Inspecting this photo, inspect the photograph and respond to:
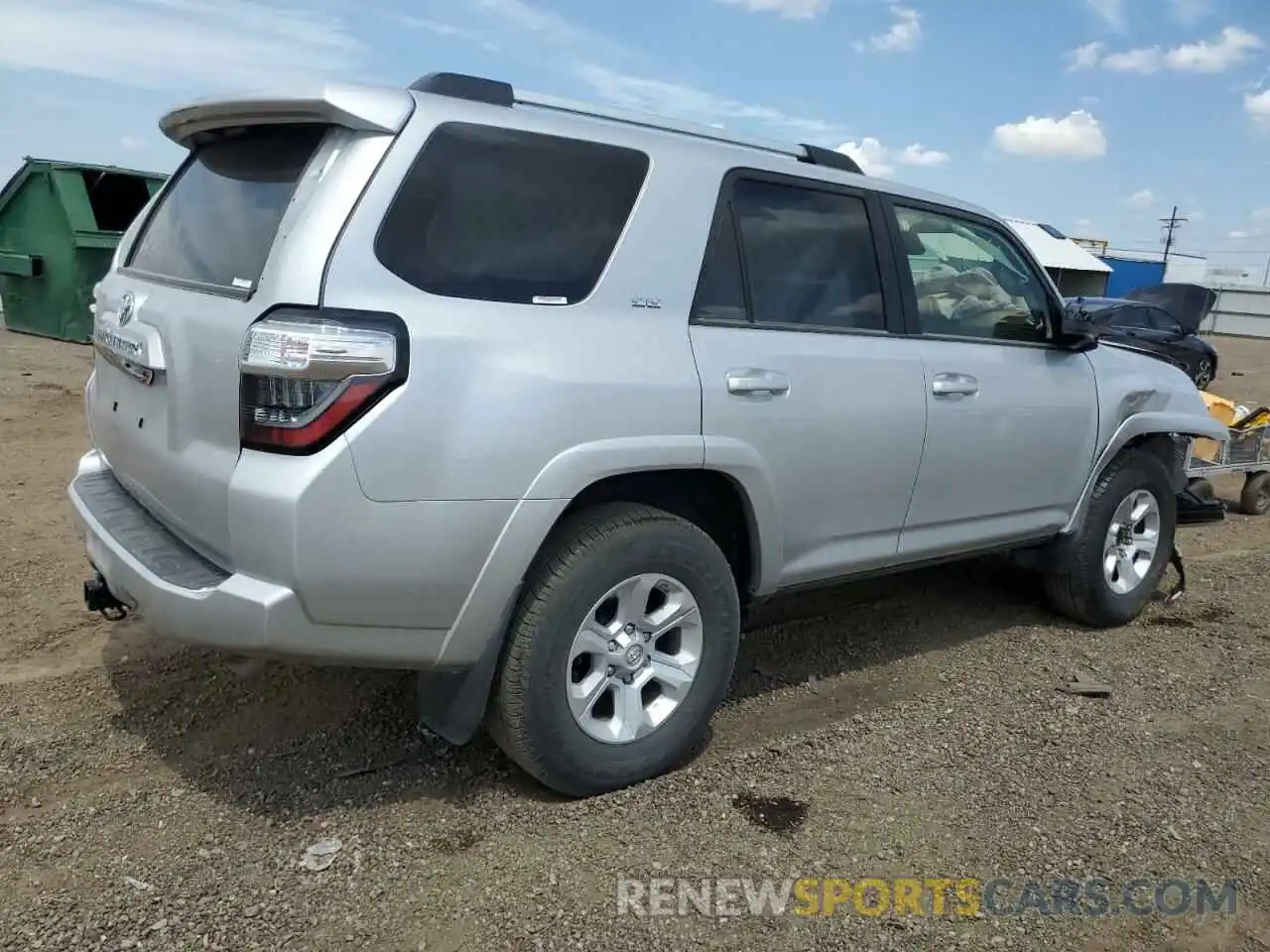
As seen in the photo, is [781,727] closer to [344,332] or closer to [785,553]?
[785,553]

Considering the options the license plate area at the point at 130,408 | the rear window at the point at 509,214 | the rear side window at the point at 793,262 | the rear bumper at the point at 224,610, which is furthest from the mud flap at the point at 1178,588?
the license plate area at the point at 130,408

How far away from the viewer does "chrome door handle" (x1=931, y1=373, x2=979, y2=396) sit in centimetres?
372

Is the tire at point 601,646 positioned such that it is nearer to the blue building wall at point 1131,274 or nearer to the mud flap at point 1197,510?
the mud flap at point 1197,510

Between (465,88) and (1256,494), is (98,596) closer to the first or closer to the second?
(465,88)

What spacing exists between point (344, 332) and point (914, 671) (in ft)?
9.35

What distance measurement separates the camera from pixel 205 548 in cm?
267

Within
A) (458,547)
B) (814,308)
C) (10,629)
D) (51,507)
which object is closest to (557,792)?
(458,547)

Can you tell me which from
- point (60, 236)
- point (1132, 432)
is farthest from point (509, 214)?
point (60, 236)

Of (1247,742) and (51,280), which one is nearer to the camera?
(1247,742)

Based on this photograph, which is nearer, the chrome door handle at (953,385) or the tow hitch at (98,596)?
the tow hitch at (98,596)

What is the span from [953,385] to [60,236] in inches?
455

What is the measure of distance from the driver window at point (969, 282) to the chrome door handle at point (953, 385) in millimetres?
186

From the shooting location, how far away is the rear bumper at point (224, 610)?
8.09ft

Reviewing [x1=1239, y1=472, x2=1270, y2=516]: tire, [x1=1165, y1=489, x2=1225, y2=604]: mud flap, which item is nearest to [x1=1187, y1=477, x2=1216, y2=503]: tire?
[x1=1165, y1=489, x2=1225, y2=604]: mud flap
